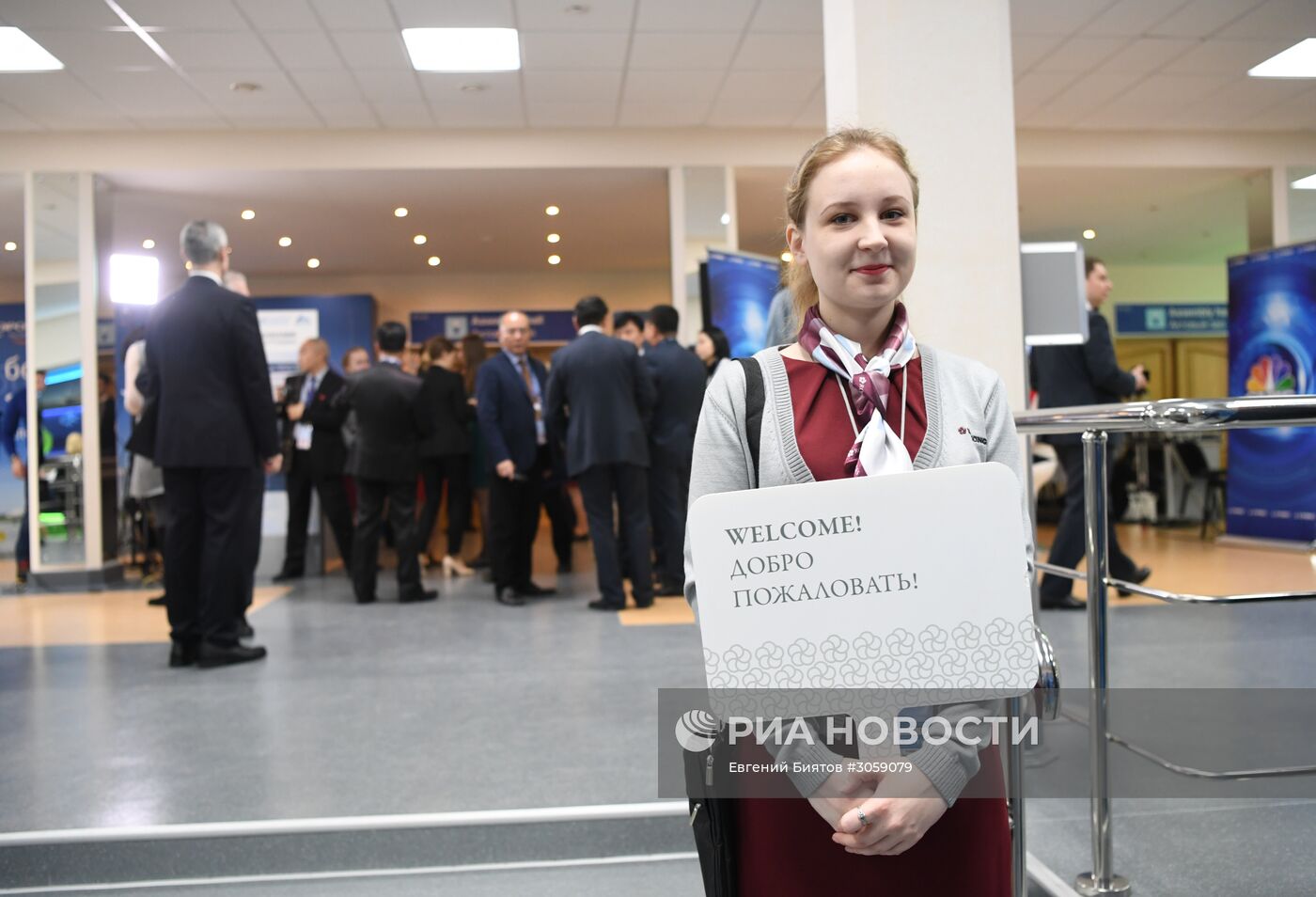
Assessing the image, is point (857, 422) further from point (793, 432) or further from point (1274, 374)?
A: point (1274, 374)

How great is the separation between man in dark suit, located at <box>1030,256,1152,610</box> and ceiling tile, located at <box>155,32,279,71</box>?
16.2 ft

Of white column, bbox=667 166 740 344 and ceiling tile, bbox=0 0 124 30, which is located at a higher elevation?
ceiling tile, bbox=0 0 124 30

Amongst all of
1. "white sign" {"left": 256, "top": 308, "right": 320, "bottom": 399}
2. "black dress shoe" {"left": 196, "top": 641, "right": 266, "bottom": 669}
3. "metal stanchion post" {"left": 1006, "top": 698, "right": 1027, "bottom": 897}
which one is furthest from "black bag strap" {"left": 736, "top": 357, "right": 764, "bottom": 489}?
"white sign" {"left": 256, "top": 308, "right": 320, "bottom": 399}

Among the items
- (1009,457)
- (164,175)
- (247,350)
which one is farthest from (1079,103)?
(1009,457)

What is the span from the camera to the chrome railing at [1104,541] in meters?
1.59

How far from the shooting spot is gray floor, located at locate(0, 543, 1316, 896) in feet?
7.51

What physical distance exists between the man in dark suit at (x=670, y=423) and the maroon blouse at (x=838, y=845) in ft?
15.1

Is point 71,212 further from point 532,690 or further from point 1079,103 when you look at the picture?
point 1079,103

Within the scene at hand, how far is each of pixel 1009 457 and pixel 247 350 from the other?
3685 millimetres

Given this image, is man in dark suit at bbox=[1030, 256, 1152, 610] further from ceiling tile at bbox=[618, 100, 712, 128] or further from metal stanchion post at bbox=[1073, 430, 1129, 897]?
ceiling tile at bbox=[618, 100, 712, 128]

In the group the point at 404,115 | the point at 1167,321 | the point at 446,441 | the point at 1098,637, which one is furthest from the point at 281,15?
the point at 1167,321

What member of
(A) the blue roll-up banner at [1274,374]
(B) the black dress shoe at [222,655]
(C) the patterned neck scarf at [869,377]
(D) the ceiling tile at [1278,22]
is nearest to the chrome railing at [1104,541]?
(C) the patterned neck scarf at [869,377]

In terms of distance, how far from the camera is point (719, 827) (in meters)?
1.12

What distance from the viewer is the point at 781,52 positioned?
21.4 feet
